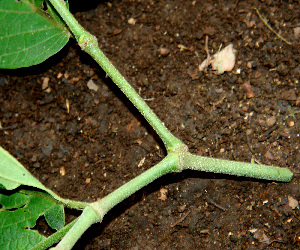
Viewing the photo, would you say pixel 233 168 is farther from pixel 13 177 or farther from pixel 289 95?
pixel 13 177

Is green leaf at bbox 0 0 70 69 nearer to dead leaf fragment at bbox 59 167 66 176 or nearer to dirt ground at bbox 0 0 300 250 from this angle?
dirt ground at bbox 0 0 300 250

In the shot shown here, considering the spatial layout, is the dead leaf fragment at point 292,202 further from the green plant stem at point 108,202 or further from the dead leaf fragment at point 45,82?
the dead leaf fragment at point 45,82

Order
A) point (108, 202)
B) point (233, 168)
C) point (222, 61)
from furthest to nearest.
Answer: point (222, 61), point (233, 168), point (108, 202)

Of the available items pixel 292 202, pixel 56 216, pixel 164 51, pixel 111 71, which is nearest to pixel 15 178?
pixel 56 216

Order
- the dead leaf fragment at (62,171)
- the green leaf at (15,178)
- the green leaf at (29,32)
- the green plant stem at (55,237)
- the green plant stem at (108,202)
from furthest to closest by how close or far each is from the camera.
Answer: the dead leaf fragment at (62,171) → the green leaf at (29,32) → the green leaf at (15,178) → the green plant stem at (55,237) → the green plant stem at (108,202)

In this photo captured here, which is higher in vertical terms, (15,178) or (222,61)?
(15,178)

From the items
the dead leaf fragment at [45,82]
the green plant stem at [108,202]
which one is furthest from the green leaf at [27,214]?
the dead leaf fragment at [45,82]

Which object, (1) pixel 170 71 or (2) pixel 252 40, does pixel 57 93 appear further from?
(2) pixel 252 40
